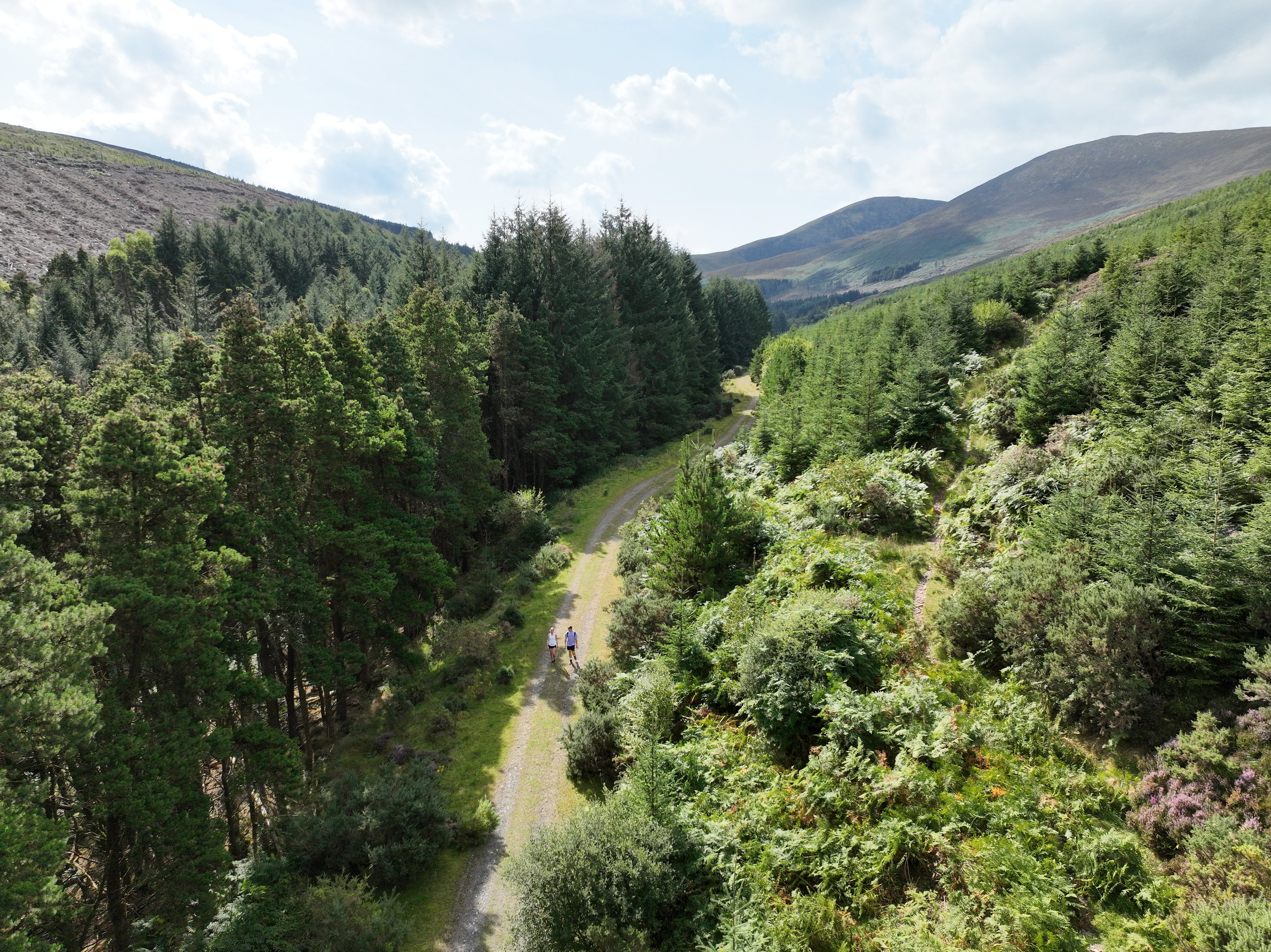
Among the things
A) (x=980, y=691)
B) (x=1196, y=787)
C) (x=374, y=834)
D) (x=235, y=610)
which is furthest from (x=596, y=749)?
(x=1196, y=787)

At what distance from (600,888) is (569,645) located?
13146mm

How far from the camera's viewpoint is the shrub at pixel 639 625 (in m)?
20.0

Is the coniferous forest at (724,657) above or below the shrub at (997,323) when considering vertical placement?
below

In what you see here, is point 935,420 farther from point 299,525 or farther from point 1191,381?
point 299,525

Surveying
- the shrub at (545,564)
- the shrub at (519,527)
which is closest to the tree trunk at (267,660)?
the shrub at (545,564)

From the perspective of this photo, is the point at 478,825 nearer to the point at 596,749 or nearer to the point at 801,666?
the point at 596,749

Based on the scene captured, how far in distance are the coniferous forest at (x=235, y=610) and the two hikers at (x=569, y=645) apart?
9.99 feet

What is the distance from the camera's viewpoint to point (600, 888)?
1052 cm

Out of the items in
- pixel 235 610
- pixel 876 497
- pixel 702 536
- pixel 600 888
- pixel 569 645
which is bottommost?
pixel 569 645

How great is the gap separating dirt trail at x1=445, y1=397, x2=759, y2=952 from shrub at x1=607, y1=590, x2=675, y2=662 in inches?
117

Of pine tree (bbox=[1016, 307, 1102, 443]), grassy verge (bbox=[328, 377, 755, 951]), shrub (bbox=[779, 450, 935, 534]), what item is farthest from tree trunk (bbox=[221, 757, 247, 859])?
pine tree (bbox=[1016, 307, 1102, 443])

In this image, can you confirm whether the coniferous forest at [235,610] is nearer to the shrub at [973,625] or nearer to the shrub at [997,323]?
the shrub at [973,625]

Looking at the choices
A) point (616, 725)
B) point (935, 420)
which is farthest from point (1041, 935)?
point (935, 420)

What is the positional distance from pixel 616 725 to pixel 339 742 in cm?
1165
